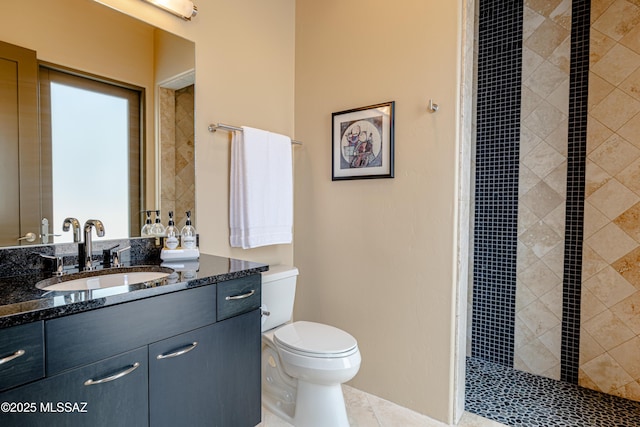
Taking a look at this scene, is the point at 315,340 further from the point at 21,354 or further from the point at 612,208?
the point at 612,208

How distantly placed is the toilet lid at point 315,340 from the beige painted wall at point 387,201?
1.34 ft

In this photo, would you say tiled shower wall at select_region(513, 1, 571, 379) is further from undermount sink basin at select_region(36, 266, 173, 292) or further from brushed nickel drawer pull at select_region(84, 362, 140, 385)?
brushed nickel drawer pull at select_region(84, 362, 140, 385)

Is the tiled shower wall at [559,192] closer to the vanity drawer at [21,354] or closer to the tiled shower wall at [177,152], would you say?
the tiled shower wall at [177,152]

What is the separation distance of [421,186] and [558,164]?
1099 mm

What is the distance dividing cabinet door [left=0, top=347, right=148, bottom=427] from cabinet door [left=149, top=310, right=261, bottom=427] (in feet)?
0.16

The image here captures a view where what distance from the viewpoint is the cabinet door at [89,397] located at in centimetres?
93

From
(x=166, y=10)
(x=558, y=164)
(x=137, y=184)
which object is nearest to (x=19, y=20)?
(x=166, y=10)

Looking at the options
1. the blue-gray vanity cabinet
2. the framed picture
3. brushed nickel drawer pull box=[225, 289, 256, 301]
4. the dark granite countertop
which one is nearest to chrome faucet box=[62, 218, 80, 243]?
the dark granite countertop

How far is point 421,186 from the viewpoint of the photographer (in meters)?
1.94

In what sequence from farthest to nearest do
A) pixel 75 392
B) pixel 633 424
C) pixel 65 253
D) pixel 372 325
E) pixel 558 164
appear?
pixel 558 164, pixel 372 325, pixel 633 424, pixel 65 253, pixel 75 392

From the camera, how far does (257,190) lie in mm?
2074

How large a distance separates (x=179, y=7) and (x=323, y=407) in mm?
2110

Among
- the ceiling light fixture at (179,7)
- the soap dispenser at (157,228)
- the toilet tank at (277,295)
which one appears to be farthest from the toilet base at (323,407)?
the ceiling light fixture at (179,7)

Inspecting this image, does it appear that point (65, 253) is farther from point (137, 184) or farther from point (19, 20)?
point (19, 20)
